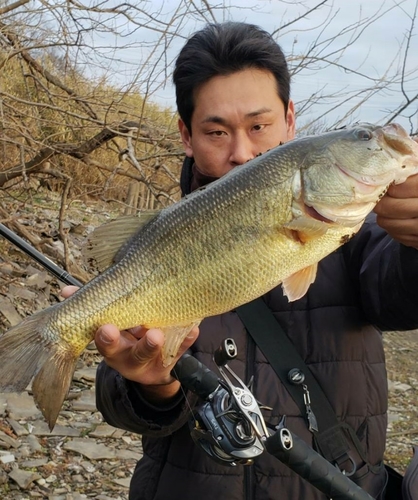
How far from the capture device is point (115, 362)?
1.94 meters

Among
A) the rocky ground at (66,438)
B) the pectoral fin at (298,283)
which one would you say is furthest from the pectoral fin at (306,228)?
the rocky ground at (66,438)

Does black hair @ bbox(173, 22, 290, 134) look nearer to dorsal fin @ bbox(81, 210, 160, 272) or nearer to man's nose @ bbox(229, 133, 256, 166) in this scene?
man's nose @ bbox(229, 133, 256, 166)

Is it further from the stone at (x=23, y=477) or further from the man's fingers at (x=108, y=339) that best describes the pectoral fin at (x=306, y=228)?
the stone at (x=23, y=477)

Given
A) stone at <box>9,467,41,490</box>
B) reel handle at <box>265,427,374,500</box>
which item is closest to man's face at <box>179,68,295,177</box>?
reel handle at <box>265,427,374,500</box>

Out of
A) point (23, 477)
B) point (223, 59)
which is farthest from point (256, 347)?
point (23, 477)

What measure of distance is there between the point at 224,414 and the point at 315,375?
0.43 metres

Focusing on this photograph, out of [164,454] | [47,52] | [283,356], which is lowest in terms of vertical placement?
[164,454]

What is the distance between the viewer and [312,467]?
173 centimetres

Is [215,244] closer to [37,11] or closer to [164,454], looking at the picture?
[164,454]

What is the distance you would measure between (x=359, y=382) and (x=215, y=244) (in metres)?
0.74

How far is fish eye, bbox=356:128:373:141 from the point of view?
182 centimetres

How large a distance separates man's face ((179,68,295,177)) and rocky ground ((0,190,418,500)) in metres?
2.52

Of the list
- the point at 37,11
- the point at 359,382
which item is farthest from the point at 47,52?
the point at 359,382

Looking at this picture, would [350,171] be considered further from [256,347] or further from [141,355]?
[141,355]
